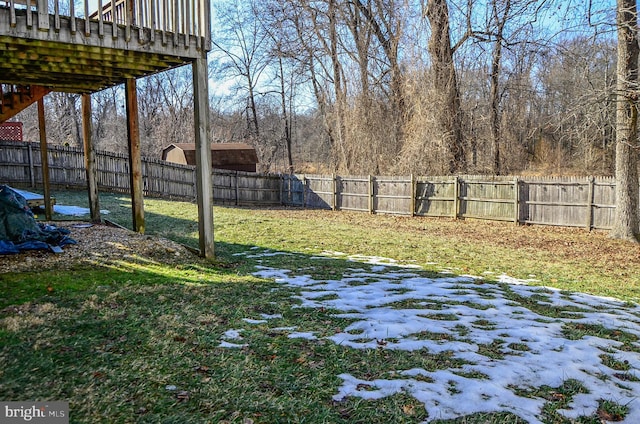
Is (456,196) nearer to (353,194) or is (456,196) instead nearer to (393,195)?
(393,195)

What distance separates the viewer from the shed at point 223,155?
2203 cm

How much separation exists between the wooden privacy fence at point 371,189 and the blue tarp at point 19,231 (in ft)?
33.0

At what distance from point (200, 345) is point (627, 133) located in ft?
32.7

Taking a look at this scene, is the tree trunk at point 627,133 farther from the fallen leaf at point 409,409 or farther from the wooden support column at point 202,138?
the fallen leaf at point 409,409

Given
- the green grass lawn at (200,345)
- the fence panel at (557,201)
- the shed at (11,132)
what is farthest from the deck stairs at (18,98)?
the fence panel at (557,201)

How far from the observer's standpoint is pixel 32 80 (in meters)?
7.10

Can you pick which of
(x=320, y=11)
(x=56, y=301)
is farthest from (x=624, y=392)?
(x=320, y=11)

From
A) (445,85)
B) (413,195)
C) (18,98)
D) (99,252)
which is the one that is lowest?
(99,252)

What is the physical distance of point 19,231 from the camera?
18.9 feet

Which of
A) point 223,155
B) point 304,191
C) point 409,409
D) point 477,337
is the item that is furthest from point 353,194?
point 409,409

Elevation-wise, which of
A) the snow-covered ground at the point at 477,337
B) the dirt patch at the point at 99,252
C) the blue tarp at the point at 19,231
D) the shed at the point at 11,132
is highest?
the shed at the point at 11,132

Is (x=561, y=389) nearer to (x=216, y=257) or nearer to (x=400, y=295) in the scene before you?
(x=400, y=295)

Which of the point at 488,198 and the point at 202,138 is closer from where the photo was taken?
the point at 202,138

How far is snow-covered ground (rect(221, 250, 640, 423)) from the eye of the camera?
8.68 feet
